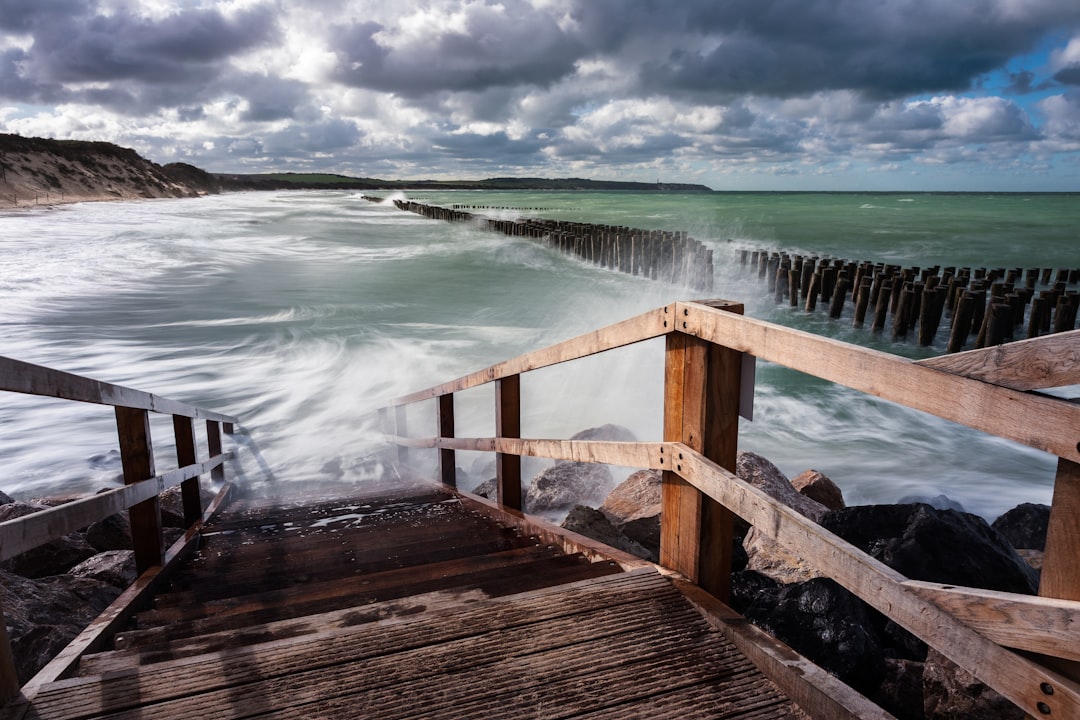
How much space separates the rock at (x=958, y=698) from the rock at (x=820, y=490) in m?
3.30

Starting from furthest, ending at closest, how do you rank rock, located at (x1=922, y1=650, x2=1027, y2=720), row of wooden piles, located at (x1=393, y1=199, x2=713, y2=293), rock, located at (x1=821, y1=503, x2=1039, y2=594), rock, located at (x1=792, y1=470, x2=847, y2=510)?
row of wooden piles, located at (x1=393, y1=199, x2=713, y2=293) < rock, located at (x1=792, y1=470, x2=847, y2=510) < rock, located at (x1=821, y1=503, x2=1039, y2=594) < rock, located at (x1=922, y1=650, x2=1027, y2=720)

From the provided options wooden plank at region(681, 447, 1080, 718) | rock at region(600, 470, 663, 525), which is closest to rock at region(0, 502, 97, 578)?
rock at region(600, 470, 663, 525)

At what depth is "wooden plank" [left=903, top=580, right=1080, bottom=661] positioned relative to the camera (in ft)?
3.78

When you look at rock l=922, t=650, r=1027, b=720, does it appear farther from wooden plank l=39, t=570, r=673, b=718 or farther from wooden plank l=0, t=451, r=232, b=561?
wooden plank l=0, t=451, r=232, b=561

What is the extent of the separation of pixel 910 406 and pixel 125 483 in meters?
2.91

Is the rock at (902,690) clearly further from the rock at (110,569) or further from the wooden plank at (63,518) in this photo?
the rock at (110,569)

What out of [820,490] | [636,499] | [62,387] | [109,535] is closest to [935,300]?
[820,490]

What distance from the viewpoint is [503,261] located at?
30281 millimetres

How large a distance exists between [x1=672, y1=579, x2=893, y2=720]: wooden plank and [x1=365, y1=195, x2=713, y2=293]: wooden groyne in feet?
61.8

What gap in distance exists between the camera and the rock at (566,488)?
6.26 meters

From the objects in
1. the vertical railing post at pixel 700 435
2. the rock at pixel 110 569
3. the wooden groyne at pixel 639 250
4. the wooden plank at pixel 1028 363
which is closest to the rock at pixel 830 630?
the vertical railing post at pixel 700 435

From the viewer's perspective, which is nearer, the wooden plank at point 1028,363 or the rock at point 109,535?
the wooden plank at point 1028,363

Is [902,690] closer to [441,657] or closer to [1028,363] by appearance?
[441,657]

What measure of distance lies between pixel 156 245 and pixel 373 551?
3718 cm
